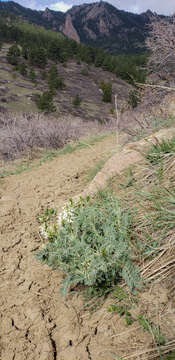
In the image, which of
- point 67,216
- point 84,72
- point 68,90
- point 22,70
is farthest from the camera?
point 84,72

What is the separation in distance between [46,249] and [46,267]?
16 cm

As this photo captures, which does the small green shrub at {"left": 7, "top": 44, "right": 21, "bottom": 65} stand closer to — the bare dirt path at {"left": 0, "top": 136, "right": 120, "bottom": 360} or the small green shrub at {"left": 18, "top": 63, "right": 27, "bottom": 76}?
the small green shrub at {"left": 18, "top": 63, "right": 27, "bottom": 76}

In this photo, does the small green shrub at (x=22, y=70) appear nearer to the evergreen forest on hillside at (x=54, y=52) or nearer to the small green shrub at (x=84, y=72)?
the evergreen forest on hillside at (x=54, y=52)

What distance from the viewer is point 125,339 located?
1171 millimetres

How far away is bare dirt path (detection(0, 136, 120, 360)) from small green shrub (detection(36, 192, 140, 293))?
5.6 inches

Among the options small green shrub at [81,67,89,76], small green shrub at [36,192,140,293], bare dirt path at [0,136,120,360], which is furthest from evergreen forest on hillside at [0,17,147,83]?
small green shrub at [36,192,140,293]

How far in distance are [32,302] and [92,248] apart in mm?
480

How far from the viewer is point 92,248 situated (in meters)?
1.53

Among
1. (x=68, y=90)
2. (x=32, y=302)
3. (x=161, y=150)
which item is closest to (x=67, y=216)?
(x=32, y=302)

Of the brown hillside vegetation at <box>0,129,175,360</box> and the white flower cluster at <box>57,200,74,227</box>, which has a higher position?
the white flower cluster at <box>57,200,74,227</box>

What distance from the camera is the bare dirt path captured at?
4.15 feet

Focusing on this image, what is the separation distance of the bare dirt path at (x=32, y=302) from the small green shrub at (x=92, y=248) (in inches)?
5.6

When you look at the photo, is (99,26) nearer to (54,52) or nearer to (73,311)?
(54,52)

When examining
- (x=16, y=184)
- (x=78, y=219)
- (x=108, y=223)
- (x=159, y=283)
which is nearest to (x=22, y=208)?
(x=16, y=184)
